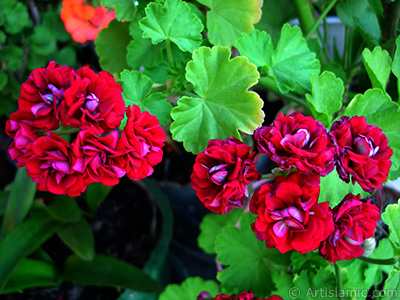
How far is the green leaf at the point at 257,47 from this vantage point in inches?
26.6

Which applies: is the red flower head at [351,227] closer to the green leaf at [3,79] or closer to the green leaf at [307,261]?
the green leaf at [307,261]

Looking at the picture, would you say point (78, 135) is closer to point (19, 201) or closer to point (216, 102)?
point (216, 102)

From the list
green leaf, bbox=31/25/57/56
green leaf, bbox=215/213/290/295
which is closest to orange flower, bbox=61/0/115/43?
green leaf, bbox=31/25/57/56

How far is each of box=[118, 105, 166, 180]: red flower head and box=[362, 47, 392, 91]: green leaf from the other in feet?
1.23

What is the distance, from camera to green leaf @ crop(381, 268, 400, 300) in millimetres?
569

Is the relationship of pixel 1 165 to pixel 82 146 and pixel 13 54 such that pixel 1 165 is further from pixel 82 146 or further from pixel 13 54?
pixel 82 146

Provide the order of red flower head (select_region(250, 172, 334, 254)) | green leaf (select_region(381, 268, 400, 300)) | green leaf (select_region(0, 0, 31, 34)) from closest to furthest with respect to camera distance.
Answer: red flower head (select_region(250, 172, 334, 254)), green leaf (select_region(381, 268, 400, 300)), green leaf (select_region(0, 0, 31, 34))

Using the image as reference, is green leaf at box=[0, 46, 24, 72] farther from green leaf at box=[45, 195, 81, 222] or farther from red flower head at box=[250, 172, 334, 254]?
red flower head at box=[250, 172, 334, 254]

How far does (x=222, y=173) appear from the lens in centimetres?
47

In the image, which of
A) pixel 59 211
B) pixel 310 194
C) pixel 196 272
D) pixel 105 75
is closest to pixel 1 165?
pixel 59 211

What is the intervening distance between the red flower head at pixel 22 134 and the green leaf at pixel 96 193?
1.54ft

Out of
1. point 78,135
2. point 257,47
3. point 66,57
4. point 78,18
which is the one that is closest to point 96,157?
point 78,135

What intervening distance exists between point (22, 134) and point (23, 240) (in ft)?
1.42

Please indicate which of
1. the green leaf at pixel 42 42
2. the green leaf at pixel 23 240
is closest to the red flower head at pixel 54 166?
the green leaf at pixel 23 240
